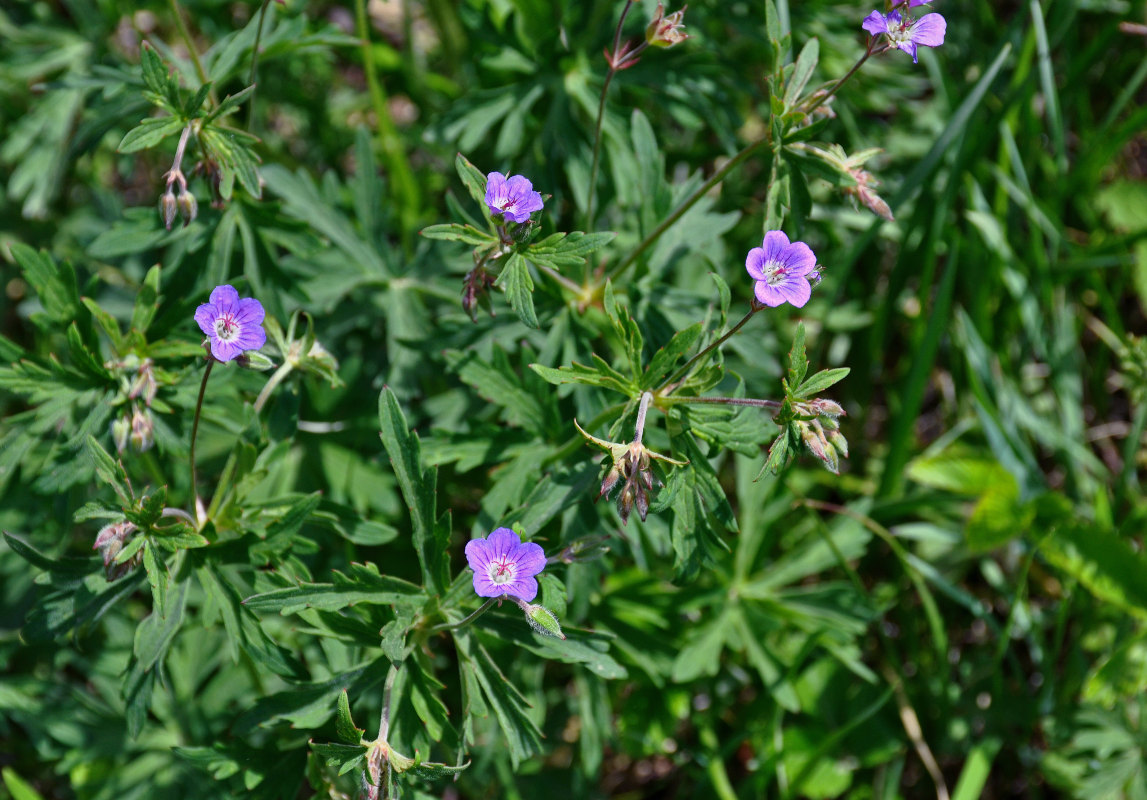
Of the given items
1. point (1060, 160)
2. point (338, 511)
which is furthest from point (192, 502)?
point (1060, 160)

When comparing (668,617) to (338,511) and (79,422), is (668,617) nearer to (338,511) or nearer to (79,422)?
(338,511)

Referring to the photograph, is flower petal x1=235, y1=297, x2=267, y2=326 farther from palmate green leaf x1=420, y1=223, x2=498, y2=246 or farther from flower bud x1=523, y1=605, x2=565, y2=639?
flower bud x1=523, y1=605, x2=565, y2=639

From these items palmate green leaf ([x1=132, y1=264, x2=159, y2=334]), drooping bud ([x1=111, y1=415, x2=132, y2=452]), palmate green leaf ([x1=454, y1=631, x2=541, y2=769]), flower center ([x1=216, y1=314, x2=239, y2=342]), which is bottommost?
palmate green leaf ([x1=454, y1=631, x2=541, y2=769])

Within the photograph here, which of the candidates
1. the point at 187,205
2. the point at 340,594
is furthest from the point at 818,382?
the point at 187,205

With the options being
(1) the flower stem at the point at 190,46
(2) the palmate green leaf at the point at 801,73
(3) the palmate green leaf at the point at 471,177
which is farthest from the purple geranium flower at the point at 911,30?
(1) the flower stem at the point at 190,46

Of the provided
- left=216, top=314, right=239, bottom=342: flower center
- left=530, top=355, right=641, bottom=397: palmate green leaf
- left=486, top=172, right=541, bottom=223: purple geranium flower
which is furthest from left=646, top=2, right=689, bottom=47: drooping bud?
left=216, top=314, right=239, bottom=342: flower center
